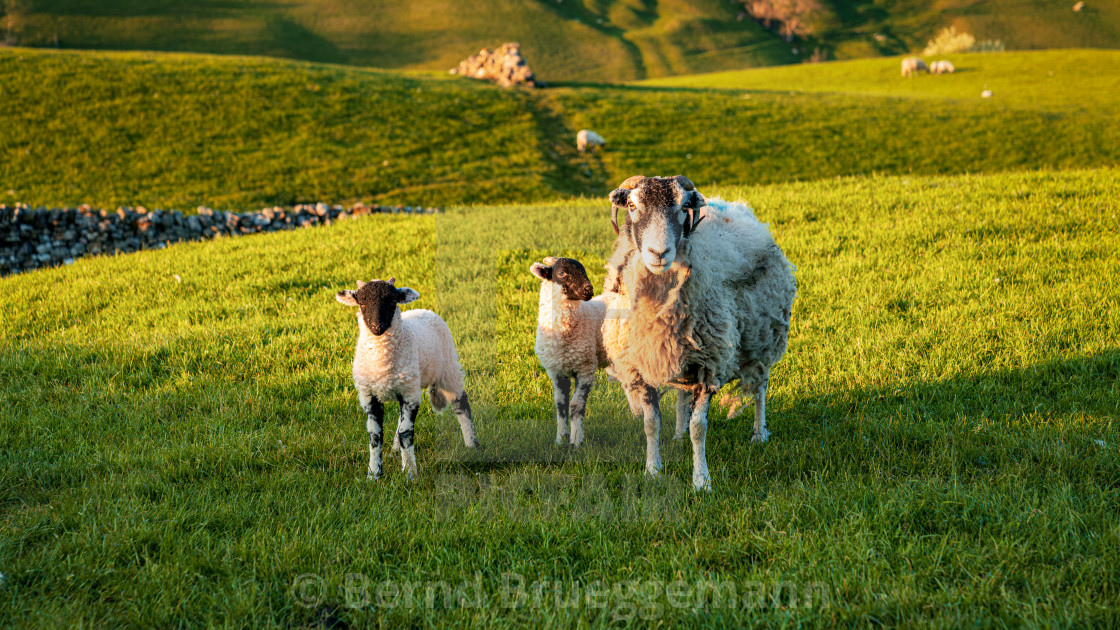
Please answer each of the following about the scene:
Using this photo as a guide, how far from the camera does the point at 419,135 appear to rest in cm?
2684

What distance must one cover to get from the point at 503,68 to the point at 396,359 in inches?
1354

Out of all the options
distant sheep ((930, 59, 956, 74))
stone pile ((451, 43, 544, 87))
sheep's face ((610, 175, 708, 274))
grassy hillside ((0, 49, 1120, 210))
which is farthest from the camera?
distant sheep ((930, 59, 956, 74))

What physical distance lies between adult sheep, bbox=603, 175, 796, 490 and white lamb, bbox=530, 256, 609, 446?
1.06 ft

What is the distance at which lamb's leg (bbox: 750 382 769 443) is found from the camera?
552cm

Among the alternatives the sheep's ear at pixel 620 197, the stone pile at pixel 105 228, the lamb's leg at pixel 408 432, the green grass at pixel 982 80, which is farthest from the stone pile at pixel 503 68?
the sheep's ear at pixel 620 197

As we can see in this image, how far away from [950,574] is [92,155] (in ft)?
89.3

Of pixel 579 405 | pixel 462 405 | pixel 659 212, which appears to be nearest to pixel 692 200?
pixel 659 212

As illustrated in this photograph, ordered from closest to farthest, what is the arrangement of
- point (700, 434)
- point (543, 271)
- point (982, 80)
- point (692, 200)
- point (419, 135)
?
point (692, 200)
point (700, 434)
point (543, 271)
point (419, 135)
point (982, 80)

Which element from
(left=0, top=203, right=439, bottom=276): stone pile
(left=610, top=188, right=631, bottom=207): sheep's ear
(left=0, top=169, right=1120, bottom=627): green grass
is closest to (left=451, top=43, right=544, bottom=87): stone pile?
(left=0, top=203, right=439, bottom=276): stone pile

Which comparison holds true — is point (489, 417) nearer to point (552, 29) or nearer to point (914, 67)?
point (914, 67)

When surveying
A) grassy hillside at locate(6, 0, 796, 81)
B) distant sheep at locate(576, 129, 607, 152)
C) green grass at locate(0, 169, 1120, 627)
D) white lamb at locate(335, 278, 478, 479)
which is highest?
grassy hillside at locate(6, 0, 796, 81)

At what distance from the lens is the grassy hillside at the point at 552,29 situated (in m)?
53.2

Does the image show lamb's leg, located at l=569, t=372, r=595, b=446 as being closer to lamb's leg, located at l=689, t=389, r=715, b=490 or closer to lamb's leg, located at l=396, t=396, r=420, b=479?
lamb's leg, located at l=689, t=389, r=715, b=490

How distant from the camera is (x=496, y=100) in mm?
31375
